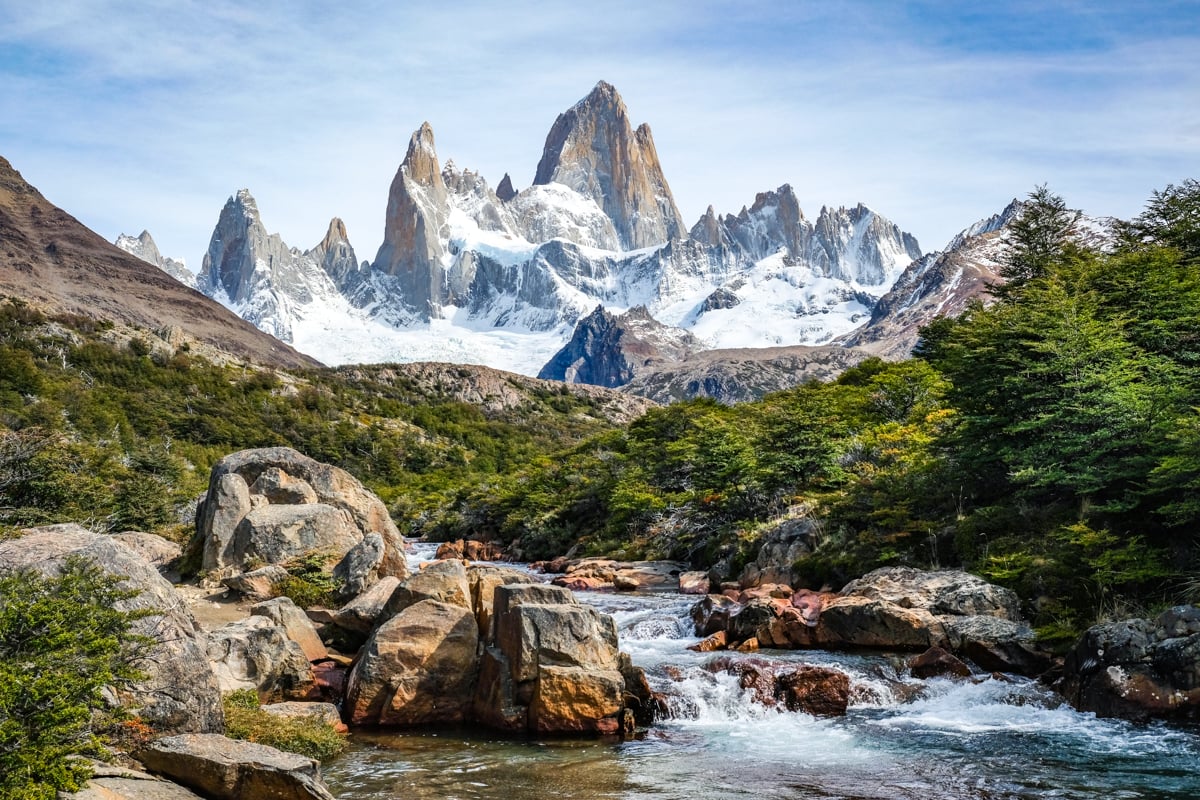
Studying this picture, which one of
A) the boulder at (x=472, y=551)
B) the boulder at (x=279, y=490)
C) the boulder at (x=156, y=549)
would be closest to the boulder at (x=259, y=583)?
the boulder at (x=279, y=490)

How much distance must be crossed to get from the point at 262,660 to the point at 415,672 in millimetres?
2894

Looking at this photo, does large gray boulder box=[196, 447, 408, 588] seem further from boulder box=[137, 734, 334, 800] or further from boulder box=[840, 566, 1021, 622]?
boulder box=[840, 566, 1021, 622]

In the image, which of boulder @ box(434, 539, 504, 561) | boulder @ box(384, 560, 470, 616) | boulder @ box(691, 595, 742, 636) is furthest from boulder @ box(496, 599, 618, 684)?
boulder @ box(434, 539, 504, 561)

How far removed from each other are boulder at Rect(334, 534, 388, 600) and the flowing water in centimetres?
892

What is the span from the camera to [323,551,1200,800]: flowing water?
12.7 meters

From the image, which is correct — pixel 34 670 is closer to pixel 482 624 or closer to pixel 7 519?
pixel 482 624

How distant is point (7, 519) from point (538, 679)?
18924 mm

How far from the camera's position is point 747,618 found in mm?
22266

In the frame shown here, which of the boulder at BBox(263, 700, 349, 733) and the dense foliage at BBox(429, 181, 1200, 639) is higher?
the dense foliage at BBox(429, 181, 1200, 639)

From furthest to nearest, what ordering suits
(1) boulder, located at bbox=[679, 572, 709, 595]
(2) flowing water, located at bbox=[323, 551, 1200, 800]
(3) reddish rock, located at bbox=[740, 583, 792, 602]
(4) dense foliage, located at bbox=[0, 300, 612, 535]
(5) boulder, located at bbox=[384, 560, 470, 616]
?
1. (4) dense foliage, located at bbox=[0, 300, 612, 535]
2. (1) boulder, located at bbox=[679, 572, 709, 595]
3. (3) reddish rock, located at bbox=[740, 583, 792, 602]
4. (5) boulder, located at bbox=[384, 560, 470, 616]
5. (2) flowing water, located at bbox=[323, 551, 1200, 800]

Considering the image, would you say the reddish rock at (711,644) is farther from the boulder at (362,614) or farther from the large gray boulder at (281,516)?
the large gray boulder at (281,516)

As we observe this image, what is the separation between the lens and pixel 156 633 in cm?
1175

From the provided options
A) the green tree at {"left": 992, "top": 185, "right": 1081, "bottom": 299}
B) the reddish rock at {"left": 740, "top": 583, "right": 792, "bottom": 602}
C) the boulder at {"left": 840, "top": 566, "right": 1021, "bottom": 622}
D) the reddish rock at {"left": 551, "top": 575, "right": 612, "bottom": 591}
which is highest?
the green tree at {"left": 992, "top": 185, "right": 1081, "bottom": 299}

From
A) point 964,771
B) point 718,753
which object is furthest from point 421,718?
point 964,771
